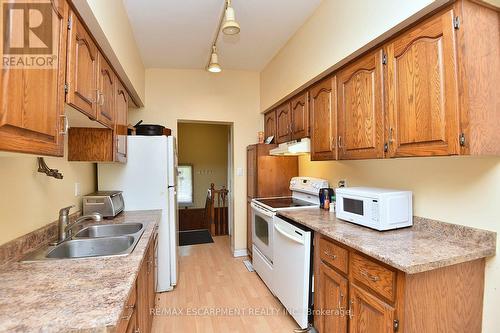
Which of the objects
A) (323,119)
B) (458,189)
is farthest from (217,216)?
(458,189)

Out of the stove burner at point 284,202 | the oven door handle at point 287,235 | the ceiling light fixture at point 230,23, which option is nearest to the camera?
the ceiling light fixture at point 230,23

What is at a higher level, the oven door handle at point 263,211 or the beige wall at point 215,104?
the beige wall at point 215,104

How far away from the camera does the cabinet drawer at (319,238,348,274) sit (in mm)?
1665

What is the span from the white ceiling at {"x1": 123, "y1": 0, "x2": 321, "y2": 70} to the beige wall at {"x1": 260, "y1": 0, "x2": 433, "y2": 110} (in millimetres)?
129

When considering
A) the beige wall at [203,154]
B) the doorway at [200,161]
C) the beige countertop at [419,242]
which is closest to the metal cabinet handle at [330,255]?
the beige countertop at [419,242]

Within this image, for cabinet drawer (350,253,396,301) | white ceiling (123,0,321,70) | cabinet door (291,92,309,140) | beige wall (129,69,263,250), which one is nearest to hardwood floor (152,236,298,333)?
beige wall (129,69,263,250)

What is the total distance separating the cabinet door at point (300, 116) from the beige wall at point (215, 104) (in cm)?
105

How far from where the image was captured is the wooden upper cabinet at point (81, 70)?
124 centimetres

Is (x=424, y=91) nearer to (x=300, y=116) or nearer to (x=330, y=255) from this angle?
(x=330, y=255)

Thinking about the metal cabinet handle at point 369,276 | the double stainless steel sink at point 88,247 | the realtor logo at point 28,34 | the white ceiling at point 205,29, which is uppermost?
the white ceiling at point 205,29

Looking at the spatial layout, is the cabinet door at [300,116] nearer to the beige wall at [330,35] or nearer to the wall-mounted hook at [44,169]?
the beige wall at [330,35]

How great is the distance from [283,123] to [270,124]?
0.47m

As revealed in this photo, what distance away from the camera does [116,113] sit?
217 centimetres

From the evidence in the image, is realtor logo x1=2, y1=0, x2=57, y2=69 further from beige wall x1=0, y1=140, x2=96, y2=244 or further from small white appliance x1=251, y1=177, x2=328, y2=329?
small white appliance x1=251, y1=177, x2=328, y2=329
